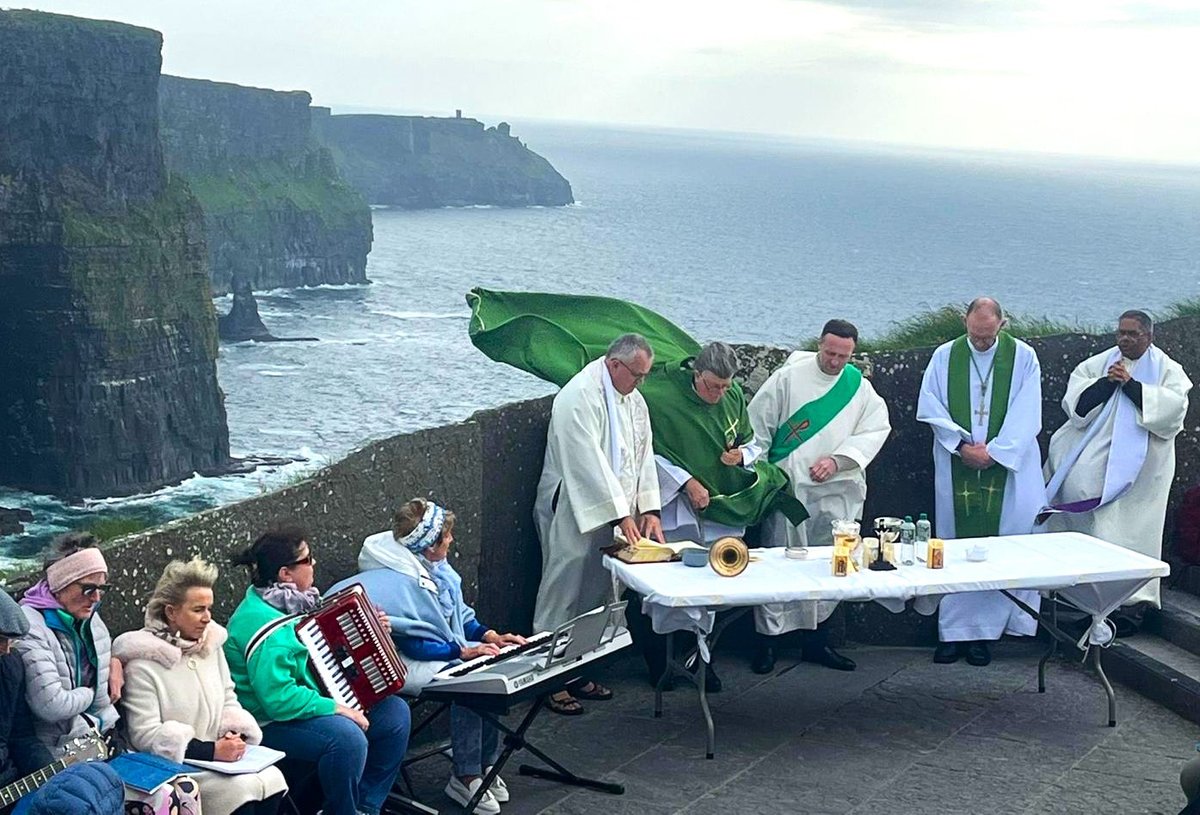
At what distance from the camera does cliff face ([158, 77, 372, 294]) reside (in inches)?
4144

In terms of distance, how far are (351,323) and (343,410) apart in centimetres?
2896

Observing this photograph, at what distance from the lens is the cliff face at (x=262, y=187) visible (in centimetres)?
10525

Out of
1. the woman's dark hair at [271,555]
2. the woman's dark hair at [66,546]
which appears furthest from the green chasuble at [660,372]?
the woman's dark hair at [66,546]

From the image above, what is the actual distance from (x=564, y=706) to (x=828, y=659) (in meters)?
1.54

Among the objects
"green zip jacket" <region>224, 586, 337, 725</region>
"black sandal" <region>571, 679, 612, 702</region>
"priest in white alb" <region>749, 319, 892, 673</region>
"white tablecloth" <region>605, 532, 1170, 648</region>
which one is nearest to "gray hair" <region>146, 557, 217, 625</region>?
"green zip jacket" <region>224, 586, 337, 725</region>

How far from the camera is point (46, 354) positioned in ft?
217

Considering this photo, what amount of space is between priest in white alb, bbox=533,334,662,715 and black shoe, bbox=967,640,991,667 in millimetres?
1961

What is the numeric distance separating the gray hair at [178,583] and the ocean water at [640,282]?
46.3 meters

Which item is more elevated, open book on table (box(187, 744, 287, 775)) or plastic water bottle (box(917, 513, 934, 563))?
plastic water bottle (box(917, 513, 934, 563))

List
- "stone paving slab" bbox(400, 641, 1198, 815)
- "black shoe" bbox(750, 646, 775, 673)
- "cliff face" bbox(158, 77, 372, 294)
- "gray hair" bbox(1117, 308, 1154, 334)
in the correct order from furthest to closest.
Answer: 1. "cliff face" bbox(158, 77, 372, 294)
2. "gray hair" bbox(1117, 308, 1154, 334)
3. "black shoe" bbox(750, 646, 775, 673)
4. "stone paving slab" bbox(400, 641, 1198, 815)

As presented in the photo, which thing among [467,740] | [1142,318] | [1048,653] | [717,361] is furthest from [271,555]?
[1142,318]

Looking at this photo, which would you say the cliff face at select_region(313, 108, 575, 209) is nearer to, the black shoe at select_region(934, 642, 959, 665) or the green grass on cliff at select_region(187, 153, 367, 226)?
the green grass on cliff at select_region(187, 153, 367, 226)

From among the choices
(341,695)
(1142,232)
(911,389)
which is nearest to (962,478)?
(911,389)

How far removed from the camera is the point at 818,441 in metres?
8.08
